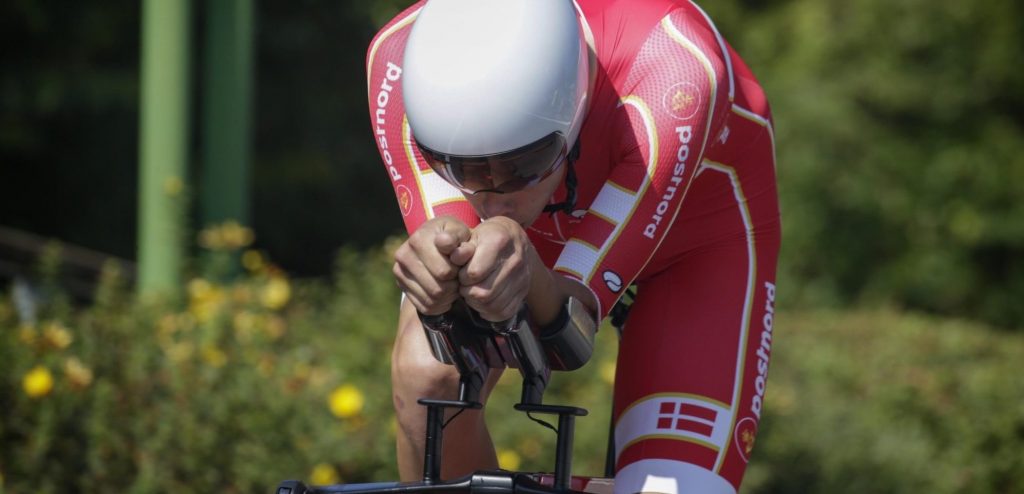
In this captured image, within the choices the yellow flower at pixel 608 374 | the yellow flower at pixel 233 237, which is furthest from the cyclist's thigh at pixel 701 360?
the yellow flower at pixel 233 237

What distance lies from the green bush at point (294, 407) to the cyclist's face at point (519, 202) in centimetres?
240

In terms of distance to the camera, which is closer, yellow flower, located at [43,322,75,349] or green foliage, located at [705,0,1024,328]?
yellow flower, located at [43,322,75,349]

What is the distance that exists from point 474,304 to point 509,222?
170mm

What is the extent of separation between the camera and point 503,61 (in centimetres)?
267

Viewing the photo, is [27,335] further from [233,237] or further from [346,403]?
[233,237]

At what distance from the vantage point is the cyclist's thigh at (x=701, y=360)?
127 inches

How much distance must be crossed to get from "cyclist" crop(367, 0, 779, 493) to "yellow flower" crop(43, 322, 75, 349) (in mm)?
2376

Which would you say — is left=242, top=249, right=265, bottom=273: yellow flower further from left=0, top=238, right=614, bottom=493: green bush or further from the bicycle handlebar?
the bicycle handlebar

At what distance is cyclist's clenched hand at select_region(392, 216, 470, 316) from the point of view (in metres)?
2.46

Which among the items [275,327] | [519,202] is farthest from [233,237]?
[519,202]

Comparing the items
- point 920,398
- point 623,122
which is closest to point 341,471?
point 623,122

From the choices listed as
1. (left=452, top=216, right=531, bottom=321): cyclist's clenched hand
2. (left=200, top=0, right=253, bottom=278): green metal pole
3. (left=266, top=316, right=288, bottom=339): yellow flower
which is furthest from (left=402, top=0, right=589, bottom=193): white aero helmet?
(left=200, top=0, right=253, bottom=278): green metal pole

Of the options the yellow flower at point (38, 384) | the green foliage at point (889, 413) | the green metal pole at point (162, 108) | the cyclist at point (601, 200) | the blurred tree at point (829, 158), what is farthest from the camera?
the blurred tree at point (829, 158)

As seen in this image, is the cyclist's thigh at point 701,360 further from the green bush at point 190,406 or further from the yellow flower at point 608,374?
the yellow flower at point 608,374
